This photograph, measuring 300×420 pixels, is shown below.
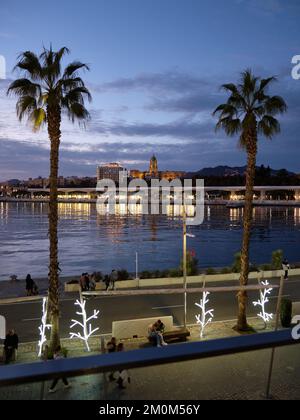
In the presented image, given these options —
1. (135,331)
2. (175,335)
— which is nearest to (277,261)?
(175,335)

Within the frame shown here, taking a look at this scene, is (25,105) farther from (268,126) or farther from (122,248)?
(122,248)

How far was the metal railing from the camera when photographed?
1.90 metres

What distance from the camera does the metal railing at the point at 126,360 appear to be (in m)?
1.90

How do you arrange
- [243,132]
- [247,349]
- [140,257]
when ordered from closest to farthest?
[247,349] < [243,132] < [140,257]

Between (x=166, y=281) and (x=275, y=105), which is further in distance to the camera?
(x=166, y=281)

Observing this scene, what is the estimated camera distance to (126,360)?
2.02 meters

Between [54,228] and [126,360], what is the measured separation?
1171cm

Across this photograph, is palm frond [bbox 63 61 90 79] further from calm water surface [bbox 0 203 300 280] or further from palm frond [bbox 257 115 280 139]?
calm water surface [bbox 0 203 300 280]

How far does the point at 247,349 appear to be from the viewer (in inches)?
89.8

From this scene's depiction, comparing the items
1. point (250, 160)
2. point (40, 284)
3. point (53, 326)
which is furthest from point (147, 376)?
point (40, 284)

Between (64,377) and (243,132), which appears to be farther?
(243,132)

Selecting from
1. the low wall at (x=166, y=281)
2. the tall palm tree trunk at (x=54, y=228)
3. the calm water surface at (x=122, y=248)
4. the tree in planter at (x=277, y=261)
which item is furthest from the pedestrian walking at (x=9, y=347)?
the calm water surface at (x=122, y=248)
